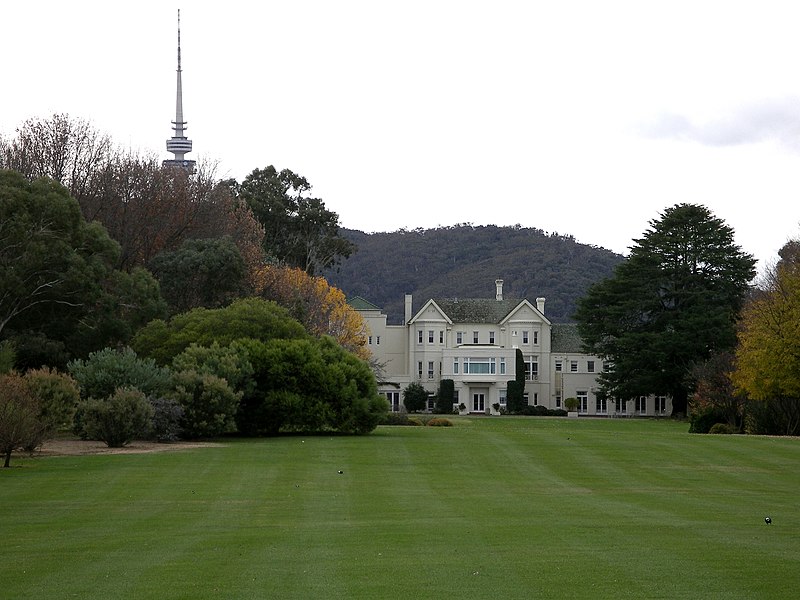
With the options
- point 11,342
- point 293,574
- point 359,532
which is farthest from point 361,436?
point 293,574

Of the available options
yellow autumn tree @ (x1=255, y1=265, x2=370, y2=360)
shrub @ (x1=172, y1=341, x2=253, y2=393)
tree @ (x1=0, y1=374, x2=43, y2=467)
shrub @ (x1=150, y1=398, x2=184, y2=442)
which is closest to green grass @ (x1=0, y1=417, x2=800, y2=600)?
tree @ (x1=0, y1=374, x2=43, y2=467)

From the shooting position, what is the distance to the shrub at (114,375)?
36.9 meters

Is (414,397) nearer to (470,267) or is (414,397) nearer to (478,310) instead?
(478,310)

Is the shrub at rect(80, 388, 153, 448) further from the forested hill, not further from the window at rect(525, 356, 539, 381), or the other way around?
the forested hill

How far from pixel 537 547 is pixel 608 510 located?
5393 mm

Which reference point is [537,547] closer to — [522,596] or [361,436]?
[522,596]

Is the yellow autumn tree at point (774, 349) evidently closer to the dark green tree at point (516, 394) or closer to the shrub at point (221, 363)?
the shrub at point (221, 363)

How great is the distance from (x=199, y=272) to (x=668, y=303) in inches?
1521

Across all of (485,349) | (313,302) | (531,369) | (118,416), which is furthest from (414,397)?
(118,416)

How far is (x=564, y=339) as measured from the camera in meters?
94.1

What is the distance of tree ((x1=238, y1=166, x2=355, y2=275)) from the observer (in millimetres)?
83375

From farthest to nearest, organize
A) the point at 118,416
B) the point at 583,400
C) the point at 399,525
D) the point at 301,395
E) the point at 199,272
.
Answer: the point at 583,400 < the point at 199,272 < the point at 301,395 < the point at 118,416 < the point at 399,525

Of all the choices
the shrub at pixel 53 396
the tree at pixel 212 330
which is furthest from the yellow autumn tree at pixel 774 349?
the shrub at pixel 53 396

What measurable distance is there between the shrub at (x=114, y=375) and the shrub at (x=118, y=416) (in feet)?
4.27
